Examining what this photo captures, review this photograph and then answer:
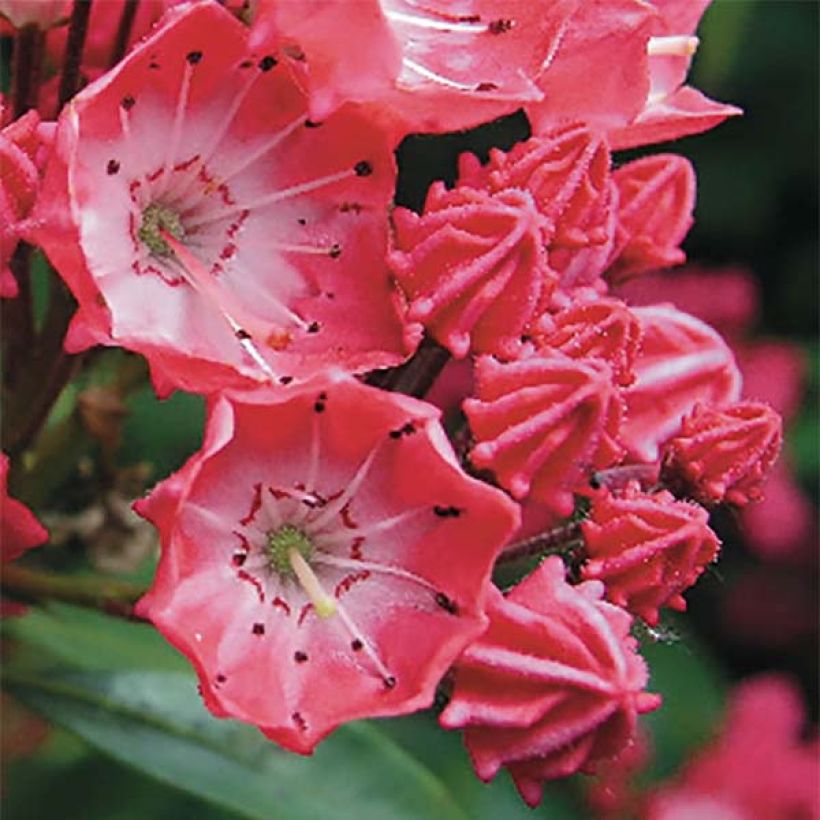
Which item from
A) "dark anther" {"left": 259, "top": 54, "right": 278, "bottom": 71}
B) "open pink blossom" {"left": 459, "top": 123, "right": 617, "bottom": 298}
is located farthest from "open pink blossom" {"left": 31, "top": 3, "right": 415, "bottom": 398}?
"open pink blossom" {"left": 459, "top": 123, "right": 617, "bottom": 298}

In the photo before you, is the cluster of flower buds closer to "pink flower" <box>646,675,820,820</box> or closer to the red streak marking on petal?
the red streak marking on petal

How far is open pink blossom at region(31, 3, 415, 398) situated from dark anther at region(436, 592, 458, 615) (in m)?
0.20

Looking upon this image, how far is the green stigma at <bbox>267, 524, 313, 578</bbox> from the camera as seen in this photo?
6.14 feet

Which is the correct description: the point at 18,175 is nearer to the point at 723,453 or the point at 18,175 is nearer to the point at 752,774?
the point at 723,453

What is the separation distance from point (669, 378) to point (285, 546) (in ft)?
1.34

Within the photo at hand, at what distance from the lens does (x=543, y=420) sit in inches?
69.3

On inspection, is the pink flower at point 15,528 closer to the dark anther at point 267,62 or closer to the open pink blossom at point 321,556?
the open pink blossom at point 321,556

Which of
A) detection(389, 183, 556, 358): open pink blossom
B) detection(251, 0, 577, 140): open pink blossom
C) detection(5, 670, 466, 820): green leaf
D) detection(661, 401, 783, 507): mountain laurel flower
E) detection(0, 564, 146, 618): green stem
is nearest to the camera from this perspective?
detection(251, 0, 577, 140): open pink blossom

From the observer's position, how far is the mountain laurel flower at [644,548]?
178 centimetres

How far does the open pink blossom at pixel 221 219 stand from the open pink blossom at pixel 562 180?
0.11 meters

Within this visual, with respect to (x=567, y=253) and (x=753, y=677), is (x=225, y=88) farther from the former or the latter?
(x=753, y=677)

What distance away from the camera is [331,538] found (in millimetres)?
1886

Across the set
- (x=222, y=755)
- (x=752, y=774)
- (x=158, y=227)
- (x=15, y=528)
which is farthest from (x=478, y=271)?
(x=752, y=774)

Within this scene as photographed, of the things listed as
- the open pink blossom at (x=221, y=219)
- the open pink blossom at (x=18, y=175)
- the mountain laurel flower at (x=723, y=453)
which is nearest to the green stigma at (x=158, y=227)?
the open pink blossom at (x=221, y=219)
